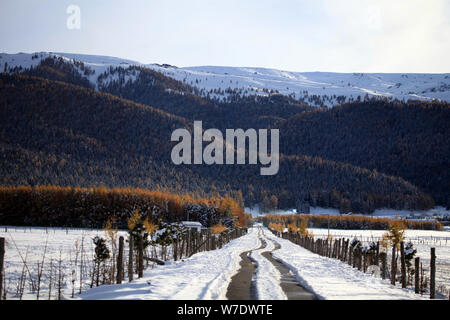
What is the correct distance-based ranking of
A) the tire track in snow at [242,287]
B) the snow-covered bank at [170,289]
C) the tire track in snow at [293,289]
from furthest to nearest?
the tire track in snow at [293,289] < the tire track in snow at [242,287] < the snow-covered bank at [170,289]

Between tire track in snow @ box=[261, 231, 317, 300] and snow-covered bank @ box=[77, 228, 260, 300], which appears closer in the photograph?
snow-covered bank @ box=[77, 228, 260, 300]

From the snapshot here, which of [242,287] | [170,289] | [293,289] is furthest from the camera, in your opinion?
[293,289]

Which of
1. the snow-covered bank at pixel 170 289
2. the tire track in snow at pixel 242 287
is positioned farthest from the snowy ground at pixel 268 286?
the snow-covered bank at pixel 170 289

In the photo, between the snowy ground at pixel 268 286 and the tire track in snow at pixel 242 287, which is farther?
the snowy ground at pixel 268 286

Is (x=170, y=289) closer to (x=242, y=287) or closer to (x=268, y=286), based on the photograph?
(x=242, y=287)

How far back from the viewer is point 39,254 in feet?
131

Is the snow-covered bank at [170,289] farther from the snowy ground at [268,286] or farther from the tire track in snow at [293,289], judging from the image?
the tire track in snow at [293,289]

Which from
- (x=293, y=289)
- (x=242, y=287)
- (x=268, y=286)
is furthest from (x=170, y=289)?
(x=293, y=289)

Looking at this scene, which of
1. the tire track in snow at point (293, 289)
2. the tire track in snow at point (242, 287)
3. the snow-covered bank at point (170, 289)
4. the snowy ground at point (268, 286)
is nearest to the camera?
the snow-covered bank at point (170, 289)

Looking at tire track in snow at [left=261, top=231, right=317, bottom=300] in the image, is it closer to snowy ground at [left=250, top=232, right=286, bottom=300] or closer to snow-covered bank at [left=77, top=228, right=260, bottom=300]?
snowy ground at [left=250, top=232, right=286, bottom=300]

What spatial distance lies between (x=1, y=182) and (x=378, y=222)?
139 m

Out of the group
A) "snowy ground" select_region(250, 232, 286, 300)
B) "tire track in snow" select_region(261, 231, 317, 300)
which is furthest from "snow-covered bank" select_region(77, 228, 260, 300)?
"tire track in snow" select_region(261, 231, 317, 300)

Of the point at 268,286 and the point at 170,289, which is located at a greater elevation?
the point at 170,289
